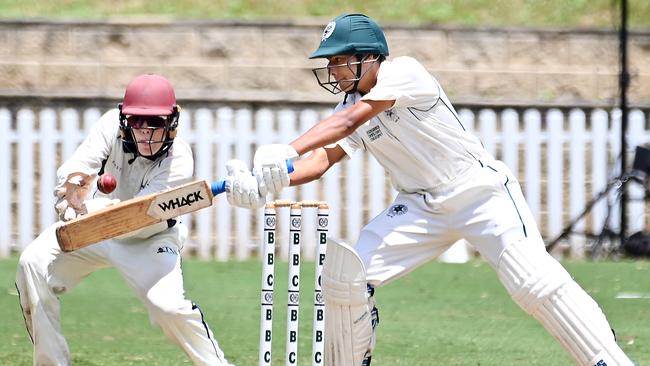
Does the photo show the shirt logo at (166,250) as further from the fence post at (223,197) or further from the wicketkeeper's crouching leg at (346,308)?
the fence post at (223,197)

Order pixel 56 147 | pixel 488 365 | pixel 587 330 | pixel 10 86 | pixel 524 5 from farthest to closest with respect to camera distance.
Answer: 1. pixel 524 5
2. pixel 10 86
3. pixel 56 147
4. pixel 488 365
5. pixel 587 330

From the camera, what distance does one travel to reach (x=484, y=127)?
12.2m

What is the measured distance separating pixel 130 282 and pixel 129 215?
63 centimetres

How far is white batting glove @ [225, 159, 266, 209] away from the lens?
5383 millimetres

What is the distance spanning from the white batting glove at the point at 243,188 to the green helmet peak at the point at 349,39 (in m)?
0.65

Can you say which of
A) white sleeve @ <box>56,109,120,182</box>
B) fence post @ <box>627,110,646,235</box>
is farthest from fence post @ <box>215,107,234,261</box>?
white sleeve @ <box>56,109,120,182</box>

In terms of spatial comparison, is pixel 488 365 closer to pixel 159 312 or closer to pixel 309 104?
pixel 159 312

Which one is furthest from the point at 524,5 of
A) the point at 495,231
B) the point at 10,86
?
the point at 495,231

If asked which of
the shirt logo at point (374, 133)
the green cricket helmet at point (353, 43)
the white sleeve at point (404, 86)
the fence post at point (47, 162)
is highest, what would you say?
the green cricket helmet at point (353, 43)

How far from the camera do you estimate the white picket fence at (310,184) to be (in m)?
12.0

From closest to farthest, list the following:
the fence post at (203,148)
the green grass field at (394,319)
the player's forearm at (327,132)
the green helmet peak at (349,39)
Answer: the player's forearm at (327,132), the green helmet peak at (349,39), the green grass field at (394,319), the fence post at (203,148)

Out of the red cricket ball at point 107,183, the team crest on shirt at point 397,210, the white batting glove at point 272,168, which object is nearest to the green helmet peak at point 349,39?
the white batting glove at point 272,168

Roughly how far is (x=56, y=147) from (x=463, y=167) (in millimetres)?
6824

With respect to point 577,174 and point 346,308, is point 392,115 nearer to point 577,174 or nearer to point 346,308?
point 346,308
